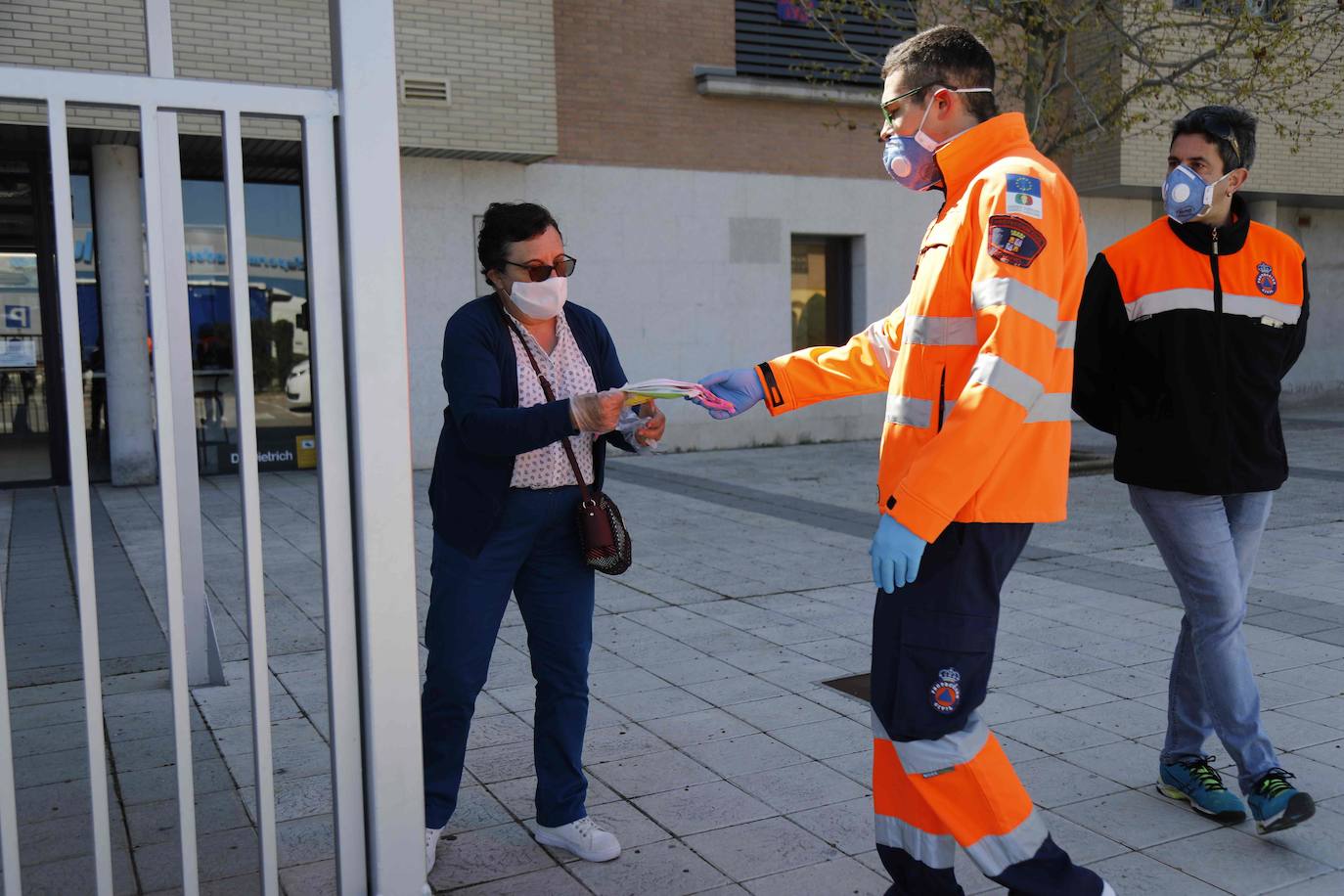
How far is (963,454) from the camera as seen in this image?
242 cm

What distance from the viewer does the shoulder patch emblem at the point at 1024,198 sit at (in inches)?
97.3

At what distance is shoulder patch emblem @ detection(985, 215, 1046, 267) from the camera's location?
245 centimetres

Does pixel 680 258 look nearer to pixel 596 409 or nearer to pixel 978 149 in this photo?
pixel 596 409

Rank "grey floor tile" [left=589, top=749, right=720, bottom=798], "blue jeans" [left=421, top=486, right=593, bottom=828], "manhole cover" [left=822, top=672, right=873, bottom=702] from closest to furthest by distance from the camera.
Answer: "blue jeans" [left=421, top=486, right=593, bottom=828]
"grey floor tile" [left=589, top=749, right=720, bottom=798]
"manhole cover" [left=822, top=672, right=873, bottom=702]

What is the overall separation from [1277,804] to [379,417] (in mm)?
2708

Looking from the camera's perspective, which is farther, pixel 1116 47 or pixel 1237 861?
pixel 1116 47

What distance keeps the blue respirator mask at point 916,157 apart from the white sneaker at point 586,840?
1975 mm

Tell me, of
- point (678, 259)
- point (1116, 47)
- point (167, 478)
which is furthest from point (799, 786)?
point (678, 259)

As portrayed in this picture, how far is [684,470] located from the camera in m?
12.7

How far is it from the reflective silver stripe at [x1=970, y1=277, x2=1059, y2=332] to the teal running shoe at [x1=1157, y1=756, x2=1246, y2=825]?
1.92 metres

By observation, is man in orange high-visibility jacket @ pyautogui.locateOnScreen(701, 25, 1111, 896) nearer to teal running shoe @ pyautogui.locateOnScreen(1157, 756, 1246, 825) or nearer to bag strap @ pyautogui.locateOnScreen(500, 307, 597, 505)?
bag strap @ pyautogui.locateOnScreen(500, 307, 597, 505)

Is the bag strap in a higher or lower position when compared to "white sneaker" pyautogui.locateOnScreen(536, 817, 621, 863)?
higher

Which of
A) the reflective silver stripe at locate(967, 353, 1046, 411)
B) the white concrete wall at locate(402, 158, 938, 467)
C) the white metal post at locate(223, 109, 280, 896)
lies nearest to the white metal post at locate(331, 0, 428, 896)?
the white metal post at locate(223, 109, 280, 896)

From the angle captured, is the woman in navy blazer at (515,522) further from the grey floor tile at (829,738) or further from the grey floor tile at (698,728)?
the grey floor tile at (829,738)
